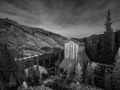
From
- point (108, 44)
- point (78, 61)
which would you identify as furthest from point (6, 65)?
point (108, 44)

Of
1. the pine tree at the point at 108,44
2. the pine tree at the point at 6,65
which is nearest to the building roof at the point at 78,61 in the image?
the pine tree at the point at 108,44

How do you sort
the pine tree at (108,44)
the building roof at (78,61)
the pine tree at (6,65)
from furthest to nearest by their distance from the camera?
1. the pine tree at (108,44)
2. the pine tree at (6,65)
3. the building roof at (78,61)

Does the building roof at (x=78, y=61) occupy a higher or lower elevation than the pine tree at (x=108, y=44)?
lower

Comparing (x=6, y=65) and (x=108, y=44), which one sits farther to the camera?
(x=108, y=44)

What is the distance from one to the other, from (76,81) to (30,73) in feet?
41.5

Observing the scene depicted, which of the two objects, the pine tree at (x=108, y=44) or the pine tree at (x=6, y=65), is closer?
the pine tree at (x=6, y=65)

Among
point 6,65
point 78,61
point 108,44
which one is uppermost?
point 108,44

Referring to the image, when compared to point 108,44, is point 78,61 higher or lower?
lower

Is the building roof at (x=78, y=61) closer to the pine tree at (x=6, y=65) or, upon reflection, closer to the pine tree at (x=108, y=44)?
the pine tree at (x=108, y=44)

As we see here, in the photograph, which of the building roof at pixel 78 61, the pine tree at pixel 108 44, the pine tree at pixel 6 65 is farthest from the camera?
the pine tree at pixel 108 44

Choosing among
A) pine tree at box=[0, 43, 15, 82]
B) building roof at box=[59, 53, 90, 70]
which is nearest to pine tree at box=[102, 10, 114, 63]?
building roof at box=[59, 53, 90, 70]

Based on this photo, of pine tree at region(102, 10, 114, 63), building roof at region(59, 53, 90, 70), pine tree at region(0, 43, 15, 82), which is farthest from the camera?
pine tree at region(102, 10, 114, 63)

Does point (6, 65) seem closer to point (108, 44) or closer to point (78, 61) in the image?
point (78, 61)

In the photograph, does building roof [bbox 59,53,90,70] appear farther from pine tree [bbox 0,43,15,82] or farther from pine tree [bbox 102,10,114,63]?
pine tree [bbox 0,43,15,82]
